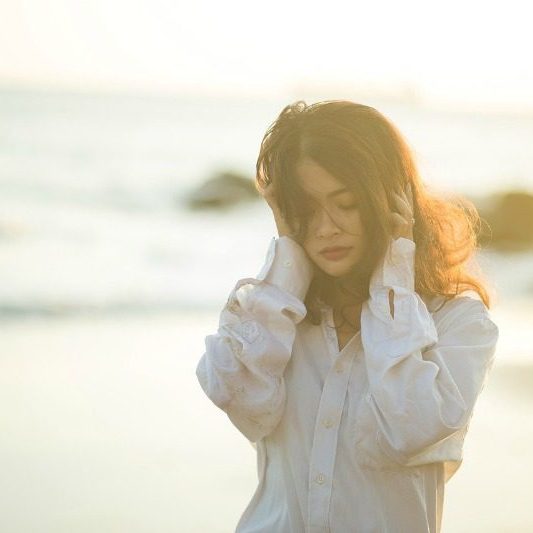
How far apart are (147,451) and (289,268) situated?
279cm

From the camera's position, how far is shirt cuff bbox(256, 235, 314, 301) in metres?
3.44

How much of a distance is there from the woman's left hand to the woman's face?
0.26ft

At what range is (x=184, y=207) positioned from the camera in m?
14.9

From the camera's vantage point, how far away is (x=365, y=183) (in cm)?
332

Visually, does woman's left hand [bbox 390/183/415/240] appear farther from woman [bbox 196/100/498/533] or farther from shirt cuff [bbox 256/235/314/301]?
shirt cuff [bbox 256/235/314/301]

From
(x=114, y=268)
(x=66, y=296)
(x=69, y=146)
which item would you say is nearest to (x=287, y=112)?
(x=66, y=296)

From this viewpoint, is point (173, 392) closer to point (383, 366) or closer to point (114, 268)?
point (383, 366)

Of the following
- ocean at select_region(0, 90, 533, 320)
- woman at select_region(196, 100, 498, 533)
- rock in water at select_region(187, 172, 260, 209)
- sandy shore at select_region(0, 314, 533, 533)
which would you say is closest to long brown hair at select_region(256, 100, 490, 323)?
woman at select_region(196, 100, 498, 533)

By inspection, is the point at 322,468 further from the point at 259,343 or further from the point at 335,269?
the point at 335,269

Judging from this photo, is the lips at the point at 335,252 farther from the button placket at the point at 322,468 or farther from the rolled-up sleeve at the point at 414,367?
the button placket at the point at 322,468

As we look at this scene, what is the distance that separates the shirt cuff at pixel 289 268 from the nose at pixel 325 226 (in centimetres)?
13

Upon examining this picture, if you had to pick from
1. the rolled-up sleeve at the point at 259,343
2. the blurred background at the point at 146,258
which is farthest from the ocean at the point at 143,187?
the rolled-up sleeve at the point at 259,343

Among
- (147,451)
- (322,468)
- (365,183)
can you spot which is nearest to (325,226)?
(365,183)

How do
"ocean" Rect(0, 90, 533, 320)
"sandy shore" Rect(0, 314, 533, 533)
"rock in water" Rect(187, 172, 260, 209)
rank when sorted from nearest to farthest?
"sandy shore" Rect(0, 314, 533, 533) < "ocean" Rect(0, 90, 533, 320) < "rock in water" Rect(187, 172, 260, 209)
